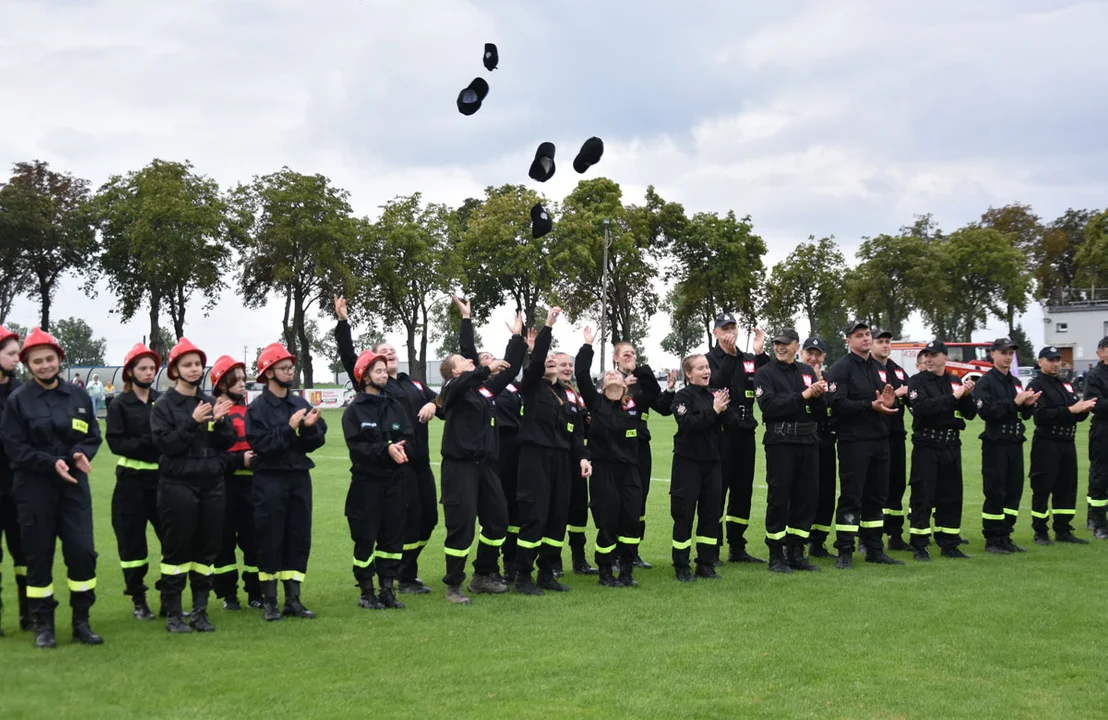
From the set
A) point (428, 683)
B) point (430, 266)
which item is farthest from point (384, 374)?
point (430, 266)

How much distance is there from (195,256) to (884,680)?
47.4 m

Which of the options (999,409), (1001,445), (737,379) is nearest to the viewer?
(737,379)

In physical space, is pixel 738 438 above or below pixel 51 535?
above

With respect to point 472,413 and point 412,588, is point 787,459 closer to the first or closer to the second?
point 472,413

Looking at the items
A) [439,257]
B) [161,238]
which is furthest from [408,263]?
[161,238]

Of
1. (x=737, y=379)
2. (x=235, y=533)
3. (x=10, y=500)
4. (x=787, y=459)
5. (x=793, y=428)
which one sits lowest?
(x=235, y=533)

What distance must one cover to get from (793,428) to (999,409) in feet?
9.20

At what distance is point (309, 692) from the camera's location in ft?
A: 19.3

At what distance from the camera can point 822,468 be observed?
35.4 feet

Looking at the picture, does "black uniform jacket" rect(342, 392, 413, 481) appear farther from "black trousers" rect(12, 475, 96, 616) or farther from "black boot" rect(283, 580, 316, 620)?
"black trousers" rect(12, 475, 96, 616)

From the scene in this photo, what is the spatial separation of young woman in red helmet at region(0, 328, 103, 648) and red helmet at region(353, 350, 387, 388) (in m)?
2.13

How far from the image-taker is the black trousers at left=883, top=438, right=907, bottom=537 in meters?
11.1

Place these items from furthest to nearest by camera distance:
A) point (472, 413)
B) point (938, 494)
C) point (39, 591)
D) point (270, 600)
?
point (938, 494) → point (472, 413) → point (270, 600) → point (39, 591)

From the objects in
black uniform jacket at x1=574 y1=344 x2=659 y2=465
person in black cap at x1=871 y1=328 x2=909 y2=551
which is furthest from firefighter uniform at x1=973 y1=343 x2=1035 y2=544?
black uniform jacket at x1=574 y1=344 x2=659 y2=465
